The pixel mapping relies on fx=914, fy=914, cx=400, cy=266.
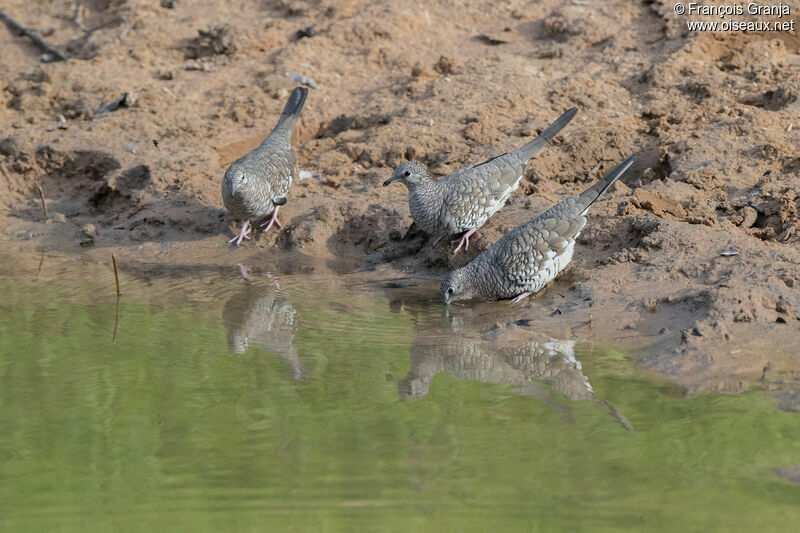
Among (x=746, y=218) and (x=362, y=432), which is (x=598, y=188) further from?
(x=362, y=432)

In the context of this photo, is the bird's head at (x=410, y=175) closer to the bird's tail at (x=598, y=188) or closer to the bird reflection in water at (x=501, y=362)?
the bird's tail at (x=598, y=188)

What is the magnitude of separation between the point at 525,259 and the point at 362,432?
2.16 metres

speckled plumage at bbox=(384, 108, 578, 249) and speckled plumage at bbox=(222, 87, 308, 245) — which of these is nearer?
speckled plumage at bbox=(384, 108, 578, 249)

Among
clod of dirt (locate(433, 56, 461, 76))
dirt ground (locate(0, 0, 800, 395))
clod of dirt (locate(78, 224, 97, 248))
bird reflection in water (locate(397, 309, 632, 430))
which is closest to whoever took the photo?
bird reflection in water (locate(397, 309, 632, 430))

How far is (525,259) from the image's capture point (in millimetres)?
5820

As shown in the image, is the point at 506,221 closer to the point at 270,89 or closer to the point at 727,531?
the point at 270,89

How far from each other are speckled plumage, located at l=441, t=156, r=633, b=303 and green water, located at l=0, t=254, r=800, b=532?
223 mm

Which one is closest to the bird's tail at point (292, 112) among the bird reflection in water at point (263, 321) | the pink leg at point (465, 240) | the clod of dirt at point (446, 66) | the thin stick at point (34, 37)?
the clod of dirt at point (446, 66)

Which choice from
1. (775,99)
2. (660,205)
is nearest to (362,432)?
(660,205)

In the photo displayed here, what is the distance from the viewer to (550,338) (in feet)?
17.4

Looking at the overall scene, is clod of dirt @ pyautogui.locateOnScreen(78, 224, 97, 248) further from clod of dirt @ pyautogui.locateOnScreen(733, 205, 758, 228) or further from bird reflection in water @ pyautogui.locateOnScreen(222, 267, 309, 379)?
clod of dirt @ pyautogui.locateOnScreen(733, 205, 758, 228)

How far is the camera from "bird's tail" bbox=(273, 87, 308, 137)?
26.1 ft

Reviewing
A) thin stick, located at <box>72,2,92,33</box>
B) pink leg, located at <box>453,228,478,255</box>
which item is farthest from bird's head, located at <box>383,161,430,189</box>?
thin stick, located at <box>72,2,92,33</box>

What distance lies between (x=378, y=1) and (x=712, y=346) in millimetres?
6180
